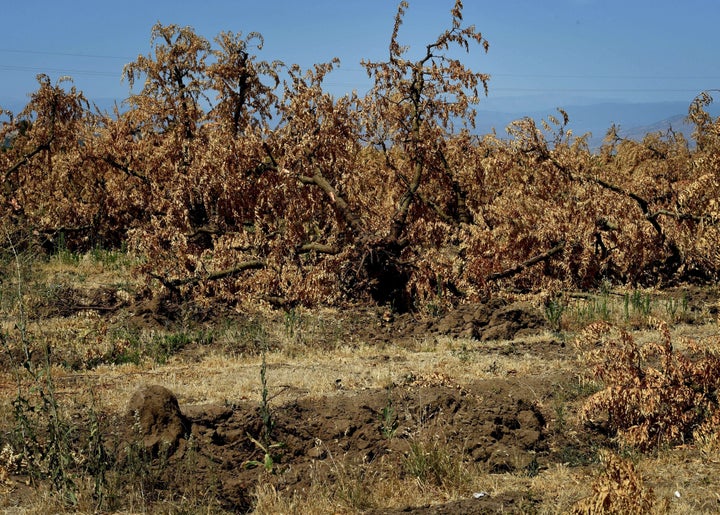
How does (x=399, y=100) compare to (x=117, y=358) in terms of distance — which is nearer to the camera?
(x=117, y=358)

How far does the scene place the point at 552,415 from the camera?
645cm

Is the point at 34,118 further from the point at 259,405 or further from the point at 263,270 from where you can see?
the point at 259,405

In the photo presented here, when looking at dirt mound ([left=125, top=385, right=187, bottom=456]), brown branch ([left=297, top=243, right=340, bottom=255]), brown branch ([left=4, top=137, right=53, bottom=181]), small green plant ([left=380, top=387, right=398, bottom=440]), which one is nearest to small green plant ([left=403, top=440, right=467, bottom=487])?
small green plant ([left=380, top=387, right=398, bottom=440])

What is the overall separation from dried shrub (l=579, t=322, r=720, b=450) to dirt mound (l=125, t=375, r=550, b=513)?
2.00ft

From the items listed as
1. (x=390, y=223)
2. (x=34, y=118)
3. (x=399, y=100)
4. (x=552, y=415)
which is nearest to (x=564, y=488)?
(x=552, y=415)

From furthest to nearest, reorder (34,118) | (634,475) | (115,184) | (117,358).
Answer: (34,118), (115,184), (117,358), (634,475)

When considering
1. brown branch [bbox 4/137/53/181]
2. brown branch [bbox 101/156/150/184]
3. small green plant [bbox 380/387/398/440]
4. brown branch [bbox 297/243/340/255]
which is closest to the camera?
small green plant [bbox 380/387/398/440]

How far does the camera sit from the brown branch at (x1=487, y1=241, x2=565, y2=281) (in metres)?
10.8

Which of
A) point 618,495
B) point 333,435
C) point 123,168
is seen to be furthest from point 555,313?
point 123,168

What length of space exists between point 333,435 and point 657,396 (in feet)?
7.70

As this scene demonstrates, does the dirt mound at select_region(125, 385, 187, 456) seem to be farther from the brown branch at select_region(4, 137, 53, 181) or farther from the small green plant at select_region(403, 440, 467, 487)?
the brown branch at select_region(4, 137, 53, 181)

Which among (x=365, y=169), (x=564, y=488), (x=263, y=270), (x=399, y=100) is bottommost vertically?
(x=564, y=488)

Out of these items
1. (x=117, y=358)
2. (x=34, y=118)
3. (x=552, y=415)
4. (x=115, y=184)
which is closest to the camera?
(x=552, y=415)

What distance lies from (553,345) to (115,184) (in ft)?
29.6
